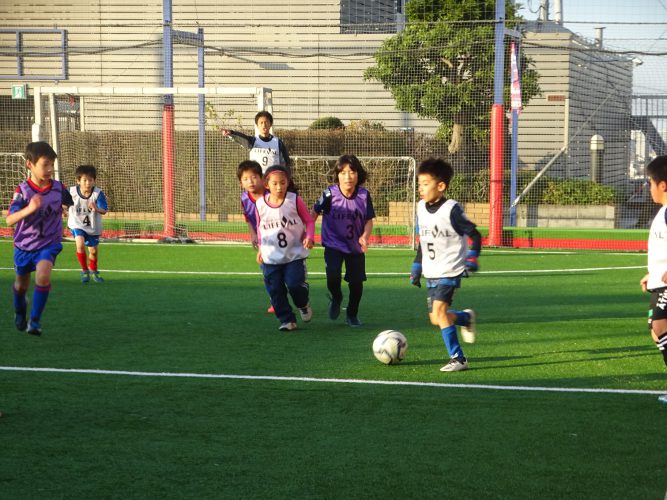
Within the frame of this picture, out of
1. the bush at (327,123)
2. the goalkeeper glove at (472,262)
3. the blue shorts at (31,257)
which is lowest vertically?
the blue shorts at (31,257)

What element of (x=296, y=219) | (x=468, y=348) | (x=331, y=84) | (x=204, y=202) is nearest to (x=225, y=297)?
(x=296, y=219)

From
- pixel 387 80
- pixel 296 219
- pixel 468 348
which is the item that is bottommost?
A: pixel 468 348

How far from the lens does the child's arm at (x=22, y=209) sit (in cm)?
801

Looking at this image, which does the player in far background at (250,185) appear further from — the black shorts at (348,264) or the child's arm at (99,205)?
the child's arm at (99,205)

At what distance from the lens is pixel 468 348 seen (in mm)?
7973

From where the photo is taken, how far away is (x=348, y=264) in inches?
368

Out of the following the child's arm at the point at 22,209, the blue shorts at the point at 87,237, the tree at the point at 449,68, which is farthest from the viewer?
the tree at the point at 449,68

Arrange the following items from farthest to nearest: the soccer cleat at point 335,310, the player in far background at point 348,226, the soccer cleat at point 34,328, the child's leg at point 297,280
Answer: the soccer cleat at point 335,310 < the player in far background at point 348,226 < the child's leg at point 297,280 < the soccer cleat at point 34,328

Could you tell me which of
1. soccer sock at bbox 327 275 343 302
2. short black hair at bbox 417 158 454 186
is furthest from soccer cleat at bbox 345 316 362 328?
short black hair at bbox 417 158 454 186

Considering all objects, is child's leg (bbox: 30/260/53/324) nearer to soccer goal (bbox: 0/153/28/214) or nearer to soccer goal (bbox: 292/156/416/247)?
soccer goal (bbox: 292/156/416/247)

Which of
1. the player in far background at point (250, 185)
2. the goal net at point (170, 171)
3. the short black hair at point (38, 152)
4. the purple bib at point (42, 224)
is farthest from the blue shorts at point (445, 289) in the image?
the goal net at point (170, 171)

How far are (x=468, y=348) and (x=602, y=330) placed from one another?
1.64m

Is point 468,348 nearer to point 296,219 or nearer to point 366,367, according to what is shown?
point 366,367

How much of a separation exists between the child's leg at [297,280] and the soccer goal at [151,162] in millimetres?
10380
